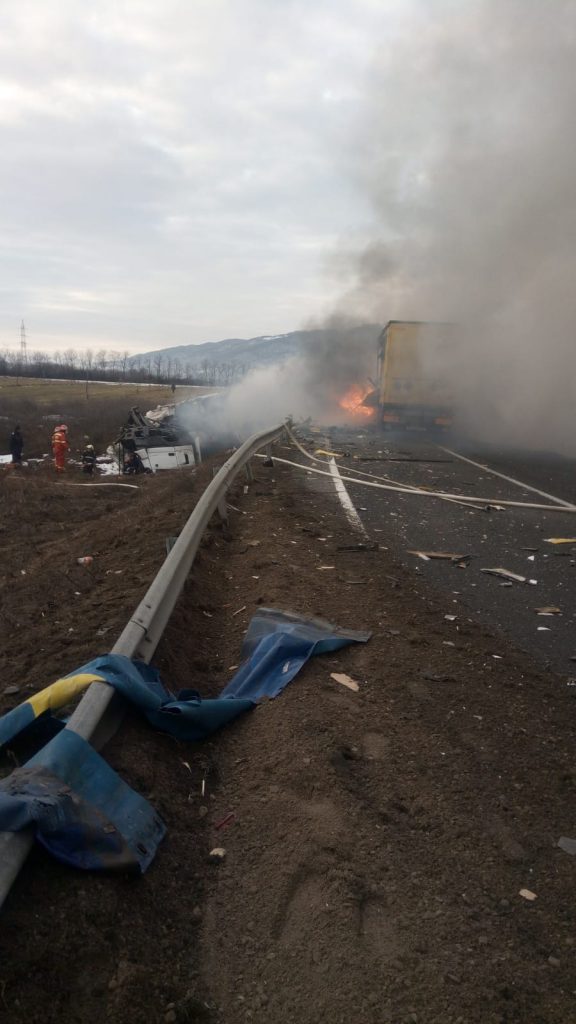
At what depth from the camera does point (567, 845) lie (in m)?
2.37

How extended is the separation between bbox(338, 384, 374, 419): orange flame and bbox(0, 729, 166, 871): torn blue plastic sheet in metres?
23.8

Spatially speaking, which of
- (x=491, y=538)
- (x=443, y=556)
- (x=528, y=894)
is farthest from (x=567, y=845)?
(x=491, y=538)

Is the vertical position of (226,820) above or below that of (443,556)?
below

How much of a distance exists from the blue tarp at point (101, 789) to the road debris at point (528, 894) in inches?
46.3

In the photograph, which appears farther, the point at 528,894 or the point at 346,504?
the point at 346,504

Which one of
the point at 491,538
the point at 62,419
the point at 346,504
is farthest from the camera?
the point at 62,419

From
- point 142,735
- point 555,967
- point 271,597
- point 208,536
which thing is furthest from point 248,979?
point 208,536

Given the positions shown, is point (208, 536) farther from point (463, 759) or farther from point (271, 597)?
point (463, 759)

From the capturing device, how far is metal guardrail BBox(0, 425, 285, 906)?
5.96ft

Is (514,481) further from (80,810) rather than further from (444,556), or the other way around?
(80,810)

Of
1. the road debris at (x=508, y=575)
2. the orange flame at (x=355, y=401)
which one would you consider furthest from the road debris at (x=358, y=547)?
the orange flame at (x=355, y=401)

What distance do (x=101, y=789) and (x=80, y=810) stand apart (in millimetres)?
184

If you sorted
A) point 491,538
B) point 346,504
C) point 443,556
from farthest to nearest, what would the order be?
point 346,504 < point 491,538 < point 443,556

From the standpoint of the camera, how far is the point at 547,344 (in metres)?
16.7
